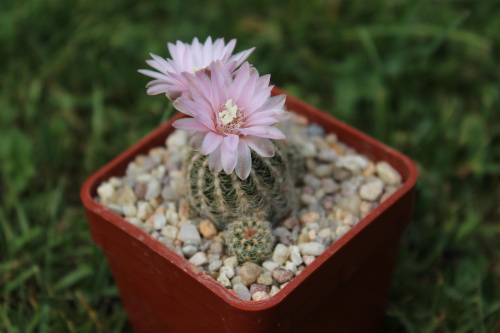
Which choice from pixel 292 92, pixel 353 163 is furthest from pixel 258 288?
pixel 292 92

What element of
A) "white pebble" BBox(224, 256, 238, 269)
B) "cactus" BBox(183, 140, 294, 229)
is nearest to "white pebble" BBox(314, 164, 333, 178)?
"cactus" BBox(183, 140, 294, 229)

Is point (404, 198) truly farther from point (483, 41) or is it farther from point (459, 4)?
point (459, 4)

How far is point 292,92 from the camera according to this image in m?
2.75

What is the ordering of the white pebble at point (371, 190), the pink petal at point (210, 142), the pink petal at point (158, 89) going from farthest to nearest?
1. the white pebble at point (371, 190)
2. the pink petal at point (158, 89)
3. the pink petal at point (210, 142)

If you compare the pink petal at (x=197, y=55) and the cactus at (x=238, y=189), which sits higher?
the pink petal at (x=197, y=55)

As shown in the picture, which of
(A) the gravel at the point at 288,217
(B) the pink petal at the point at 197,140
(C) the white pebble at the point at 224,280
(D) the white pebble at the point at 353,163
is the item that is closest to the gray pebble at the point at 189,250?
(A) the gravel at the point at 288,217

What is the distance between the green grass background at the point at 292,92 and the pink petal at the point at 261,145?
868 millimetres

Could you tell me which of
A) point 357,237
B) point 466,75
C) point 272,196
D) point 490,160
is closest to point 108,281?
point 272,196

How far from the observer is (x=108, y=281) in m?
2.20

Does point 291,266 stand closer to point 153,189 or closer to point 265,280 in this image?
point 265,280

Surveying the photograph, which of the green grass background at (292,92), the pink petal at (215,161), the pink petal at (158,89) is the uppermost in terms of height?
the pink petal at (158,89)

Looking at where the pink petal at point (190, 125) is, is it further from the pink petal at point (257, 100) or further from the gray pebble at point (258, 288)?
the gray pebble at point (258, 288)

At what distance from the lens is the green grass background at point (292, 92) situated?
2.14m

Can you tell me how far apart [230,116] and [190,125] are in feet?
0.35
